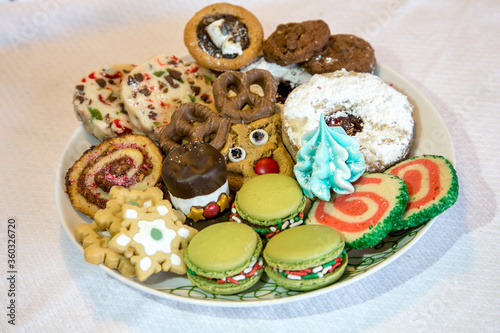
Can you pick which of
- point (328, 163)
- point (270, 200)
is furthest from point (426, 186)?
point (270, 200)

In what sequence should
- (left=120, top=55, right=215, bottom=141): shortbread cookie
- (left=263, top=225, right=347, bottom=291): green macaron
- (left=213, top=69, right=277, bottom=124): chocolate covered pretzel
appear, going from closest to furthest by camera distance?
(left=263, top=225, right=347, bottom=291): green macaron < (left=213, top=69, right=277, bottom=124): chocolate covered pretzel < (left=120, top=55, right=215, bottom=141): shortbread cookie

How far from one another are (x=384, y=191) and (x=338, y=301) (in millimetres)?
527

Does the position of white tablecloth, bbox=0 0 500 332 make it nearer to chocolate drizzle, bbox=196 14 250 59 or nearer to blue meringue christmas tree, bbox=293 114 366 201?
blue meringue christmas tree, bbox=293 114 366 201

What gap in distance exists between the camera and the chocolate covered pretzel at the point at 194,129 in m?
2.35

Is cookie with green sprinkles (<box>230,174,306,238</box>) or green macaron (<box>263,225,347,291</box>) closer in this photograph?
green macaron (<box>263,225,347,291</box>)

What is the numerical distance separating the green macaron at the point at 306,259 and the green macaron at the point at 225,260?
7cm

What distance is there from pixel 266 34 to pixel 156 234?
223cm

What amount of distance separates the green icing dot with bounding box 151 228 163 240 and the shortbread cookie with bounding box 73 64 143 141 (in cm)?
Result: 87

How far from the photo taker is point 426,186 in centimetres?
204

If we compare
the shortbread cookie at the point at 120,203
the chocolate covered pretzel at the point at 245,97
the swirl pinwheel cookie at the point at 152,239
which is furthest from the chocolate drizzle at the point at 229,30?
the swirl pinwheel cookie at the point at 152,239

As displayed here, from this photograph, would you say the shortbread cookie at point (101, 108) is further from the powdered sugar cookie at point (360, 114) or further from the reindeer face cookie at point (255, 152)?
the powdered sugar cookie at point (360, 114)

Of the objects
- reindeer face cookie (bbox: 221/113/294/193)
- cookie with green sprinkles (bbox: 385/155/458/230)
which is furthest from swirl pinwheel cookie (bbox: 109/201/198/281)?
cookie with green sprinkles (bbox: 385/155/458/230)

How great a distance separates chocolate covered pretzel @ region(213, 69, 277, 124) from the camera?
8.04 feet

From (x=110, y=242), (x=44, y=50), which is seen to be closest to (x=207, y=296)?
(x=110, y=242)
